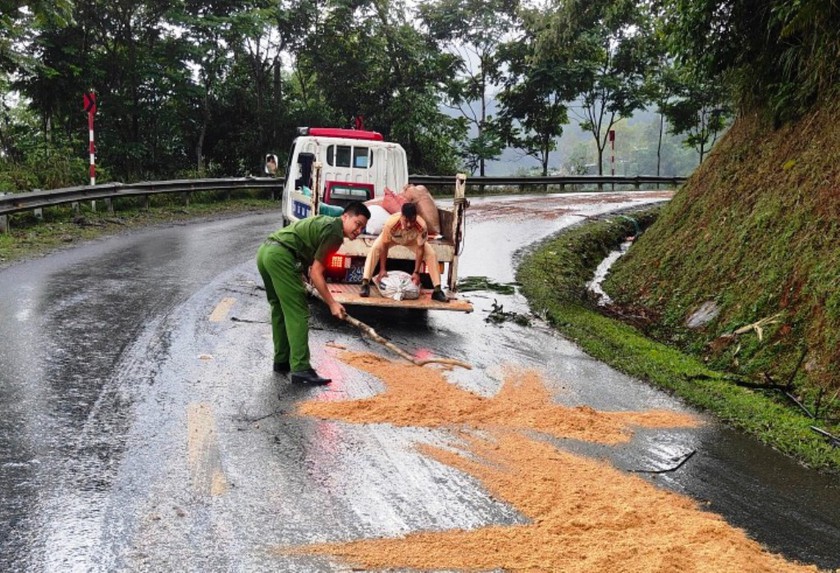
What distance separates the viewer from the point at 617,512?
14.1 ft

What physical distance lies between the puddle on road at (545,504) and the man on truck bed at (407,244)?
284cm

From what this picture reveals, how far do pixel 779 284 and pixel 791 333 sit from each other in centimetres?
104

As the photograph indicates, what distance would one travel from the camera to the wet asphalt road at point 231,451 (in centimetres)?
383

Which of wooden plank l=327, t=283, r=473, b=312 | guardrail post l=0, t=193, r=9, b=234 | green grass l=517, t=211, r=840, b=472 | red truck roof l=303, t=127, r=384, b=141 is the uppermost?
red truck roof l=303, t=127, r=384, b=141

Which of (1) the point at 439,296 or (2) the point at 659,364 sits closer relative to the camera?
(2) the point at 659,364

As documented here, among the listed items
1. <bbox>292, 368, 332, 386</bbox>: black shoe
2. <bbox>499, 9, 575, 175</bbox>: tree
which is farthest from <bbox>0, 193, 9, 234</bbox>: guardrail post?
<bbox>499, 9, 575, 175</bbox>: tree

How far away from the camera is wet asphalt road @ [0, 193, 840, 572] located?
3.83 meters

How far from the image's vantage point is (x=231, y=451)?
4.85 metres

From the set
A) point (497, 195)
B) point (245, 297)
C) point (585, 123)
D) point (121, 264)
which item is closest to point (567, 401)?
point (245, 297)

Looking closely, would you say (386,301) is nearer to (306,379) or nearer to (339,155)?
(306,379)

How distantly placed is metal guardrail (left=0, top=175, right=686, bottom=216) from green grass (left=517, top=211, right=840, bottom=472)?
9.53 metres

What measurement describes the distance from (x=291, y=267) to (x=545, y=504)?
3372mm

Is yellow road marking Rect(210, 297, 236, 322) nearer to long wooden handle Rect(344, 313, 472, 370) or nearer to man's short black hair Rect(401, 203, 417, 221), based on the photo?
long wooden handle Rect(344, 313, 472, 370)

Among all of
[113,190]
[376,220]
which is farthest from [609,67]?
[376,220]
